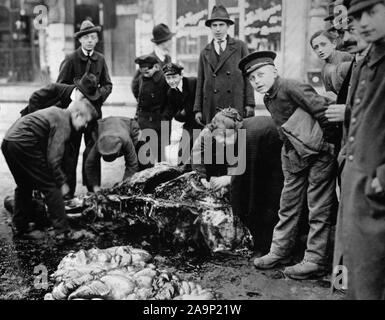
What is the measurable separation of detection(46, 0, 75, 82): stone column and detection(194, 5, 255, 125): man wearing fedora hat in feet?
26.3

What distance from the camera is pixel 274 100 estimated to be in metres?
3.97

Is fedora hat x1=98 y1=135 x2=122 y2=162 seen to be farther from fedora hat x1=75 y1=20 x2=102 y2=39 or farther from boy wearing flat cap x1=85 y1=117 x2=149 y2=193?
fedora hat x1=75 y1=20 x2=102 y2=39

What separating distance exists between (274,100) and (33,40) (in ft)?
41.8

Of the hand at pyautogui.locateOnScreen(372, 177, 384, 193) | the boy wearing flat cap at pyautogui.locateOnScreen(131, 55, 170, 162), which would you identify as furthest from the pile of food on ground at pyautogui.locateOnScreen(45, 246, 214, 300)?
the boy wearing flat cap at pyautogui.locateOnScreen(131, 55, 170, 162)

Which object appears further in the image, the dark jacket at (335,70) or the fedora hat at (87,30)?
the fedora hat at (87,30)

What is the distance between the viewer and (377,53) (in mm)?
2732

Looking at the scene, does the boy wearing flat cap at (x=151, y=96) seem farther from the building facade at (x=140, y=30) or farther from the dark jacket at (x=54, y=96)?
the building facade at (x=140, y=30)

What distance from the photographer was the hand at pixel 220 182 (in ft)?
15.6

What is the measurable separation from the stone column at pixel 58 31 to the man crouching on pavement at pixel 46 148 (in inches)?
338

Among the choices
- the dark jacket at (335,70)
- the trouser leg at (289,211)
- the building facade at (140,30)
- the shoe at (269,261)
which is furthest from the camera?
the building facade at (140,30)

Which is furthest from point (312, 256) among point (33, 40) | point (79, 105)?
point (33, 40)

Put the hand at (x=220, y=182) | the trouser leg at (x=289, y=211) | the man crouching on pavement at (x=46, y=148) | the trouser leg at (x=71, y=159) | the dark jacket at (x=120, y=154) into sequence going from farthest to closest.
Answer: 1. the dark jacket at (x=120, y=154)
2. the trouser leg at (x=71, y=159)
3. the man crouching on pavement at (x=46, y=148)
4. the hand at (x=220, y=182)
5. the trouser leg at (x=289, y=211)

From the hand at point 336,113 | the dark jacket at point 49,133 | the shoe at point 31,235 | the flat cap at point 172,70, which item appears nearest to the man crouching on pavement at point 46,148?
the dark jacket at point 49,133

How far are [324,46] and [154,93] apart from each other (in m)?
2.32
